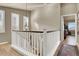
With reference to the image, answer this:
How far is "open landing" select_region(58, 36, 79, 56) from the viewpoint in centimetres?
165

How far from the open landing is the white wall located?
0.25 meters

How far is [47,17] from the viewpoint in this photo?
5.55 feet

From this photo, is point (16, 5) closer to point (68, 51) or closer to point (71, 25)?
point (71, 25)

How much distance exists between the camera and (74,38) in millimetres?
1637

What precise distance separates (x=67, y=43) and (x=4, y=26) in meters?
1.02

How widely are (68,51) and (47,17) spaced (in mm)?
613

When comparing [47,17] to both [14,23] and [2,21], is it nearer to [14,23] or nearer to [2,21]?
[14,23]

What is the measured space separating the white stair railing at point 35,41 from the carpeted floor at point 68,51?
14cm

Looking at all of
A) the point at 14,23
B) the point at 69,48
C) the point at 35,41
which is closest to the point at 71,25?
the point at 69,48

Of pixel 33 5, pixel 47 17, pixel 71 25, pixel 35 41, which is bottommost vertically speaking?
pixel 35 41

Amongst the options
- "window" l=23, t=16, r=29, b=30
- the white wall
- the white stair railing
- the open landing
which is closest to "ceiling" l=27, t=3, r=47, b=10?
the white wall

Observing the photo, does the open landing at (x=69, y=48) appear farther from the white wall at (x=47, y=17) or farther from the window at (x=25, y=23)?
the window at (x=25, y=23)

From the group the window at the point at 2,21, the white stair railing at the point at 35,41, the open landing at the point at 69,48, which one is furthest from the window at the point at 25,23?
the open landing at the point at 69,48

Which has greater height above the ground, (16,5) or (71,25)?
(16,5)
